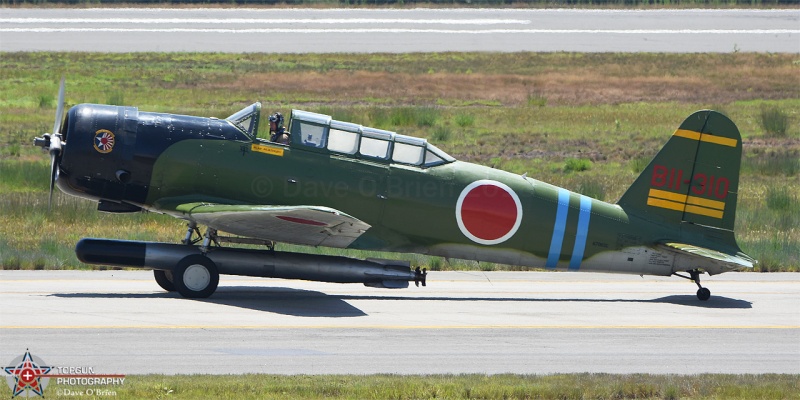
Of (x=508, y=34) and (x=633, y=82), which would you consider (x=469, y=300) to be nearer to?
(x=633, y=82)

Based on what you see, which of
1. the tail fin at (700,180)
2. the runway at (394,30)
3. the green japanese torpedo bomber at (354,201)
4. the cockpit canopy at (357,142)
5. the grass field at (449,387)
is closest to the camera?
the grass field at (449,387)

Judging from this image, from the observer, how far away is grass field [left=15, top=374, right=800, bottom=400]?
10.6 metres

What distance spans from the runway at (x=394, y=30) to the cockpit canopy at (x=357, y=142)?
34.7m

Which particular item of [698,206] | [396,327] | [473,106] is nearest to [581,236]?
[698,206]

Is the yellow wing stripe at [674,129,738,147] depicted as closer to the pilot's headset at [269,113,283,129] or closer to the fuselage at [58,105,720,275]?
the fuselage at [58,105,720,275]

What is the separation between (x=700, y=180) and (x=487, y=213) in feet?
11.1

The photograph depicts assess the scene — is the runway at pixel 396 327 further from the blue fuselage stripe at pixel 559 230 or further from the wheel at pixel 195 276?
the blue fuselage stripe at pixel 559 230

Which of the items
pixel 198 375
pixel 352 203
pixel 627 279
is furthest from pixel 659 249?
pixel 198 375

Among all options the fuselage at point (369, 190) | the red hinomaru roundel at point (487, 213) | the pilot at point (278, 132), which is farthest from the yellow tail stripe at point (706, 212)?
the pilot at point (278, 132)

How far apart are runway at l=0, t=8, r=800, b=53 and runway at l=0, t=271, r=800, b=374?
34.5 metres

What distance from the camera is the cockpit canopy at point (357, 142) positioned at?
621 inches

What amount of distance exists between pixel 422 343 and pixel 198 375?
311 cm

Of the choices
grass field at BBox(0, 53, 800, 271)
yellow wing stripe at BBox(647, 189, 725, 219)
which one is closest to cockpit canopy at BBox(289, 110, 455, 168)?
yellow wing stripe at BBox(647, 189, 725, 219)

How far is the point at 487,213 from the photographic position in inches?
635
